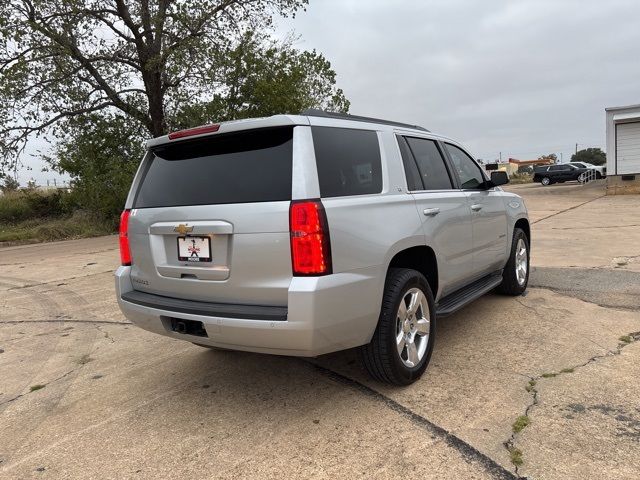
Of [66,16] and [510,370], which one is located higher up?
[66,16]

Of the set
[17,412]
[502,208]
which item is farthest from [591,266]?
[17,412]

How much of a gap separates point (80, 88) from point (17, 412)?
1419 cm

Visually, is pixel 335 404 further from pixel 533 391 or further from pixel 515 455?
pixel 533 391

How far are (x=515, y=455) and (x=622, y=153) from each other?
25.2 meters

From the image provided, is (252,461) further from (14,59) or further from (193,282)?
(14,59)

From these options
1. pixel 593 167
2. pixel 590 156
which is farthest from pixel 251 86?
pixel 590 156

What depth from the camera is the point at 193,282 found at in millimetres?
3184

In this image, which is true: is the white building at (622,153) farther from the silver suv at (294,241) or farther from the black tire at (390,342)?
the black tire at (390,342)

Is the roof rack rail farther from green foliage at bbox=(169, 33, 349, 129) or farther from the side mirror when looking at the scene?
green foliage at bbox=(169, 33, 349, 129)

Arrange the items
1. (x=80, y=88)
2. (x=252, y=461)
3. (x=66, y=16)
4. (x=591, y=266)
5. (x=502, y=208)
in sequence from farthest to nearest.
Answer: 1. (x=80, y=88)
2. (x=66, y=16)
3. (x=591, y=266)
4. (x=502, y=208)
5. (x=252, y=461)

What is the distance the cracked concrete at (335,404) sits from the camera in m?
2.64

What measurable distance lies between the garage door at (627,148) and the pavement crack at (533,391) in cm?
2261

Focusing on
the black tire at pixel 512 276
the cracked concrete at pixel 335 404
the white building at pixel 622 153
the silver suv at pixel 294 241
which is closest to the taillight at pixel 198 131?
the silver suv at pixel 294 241

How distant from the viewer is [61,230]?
16094 millimetres
